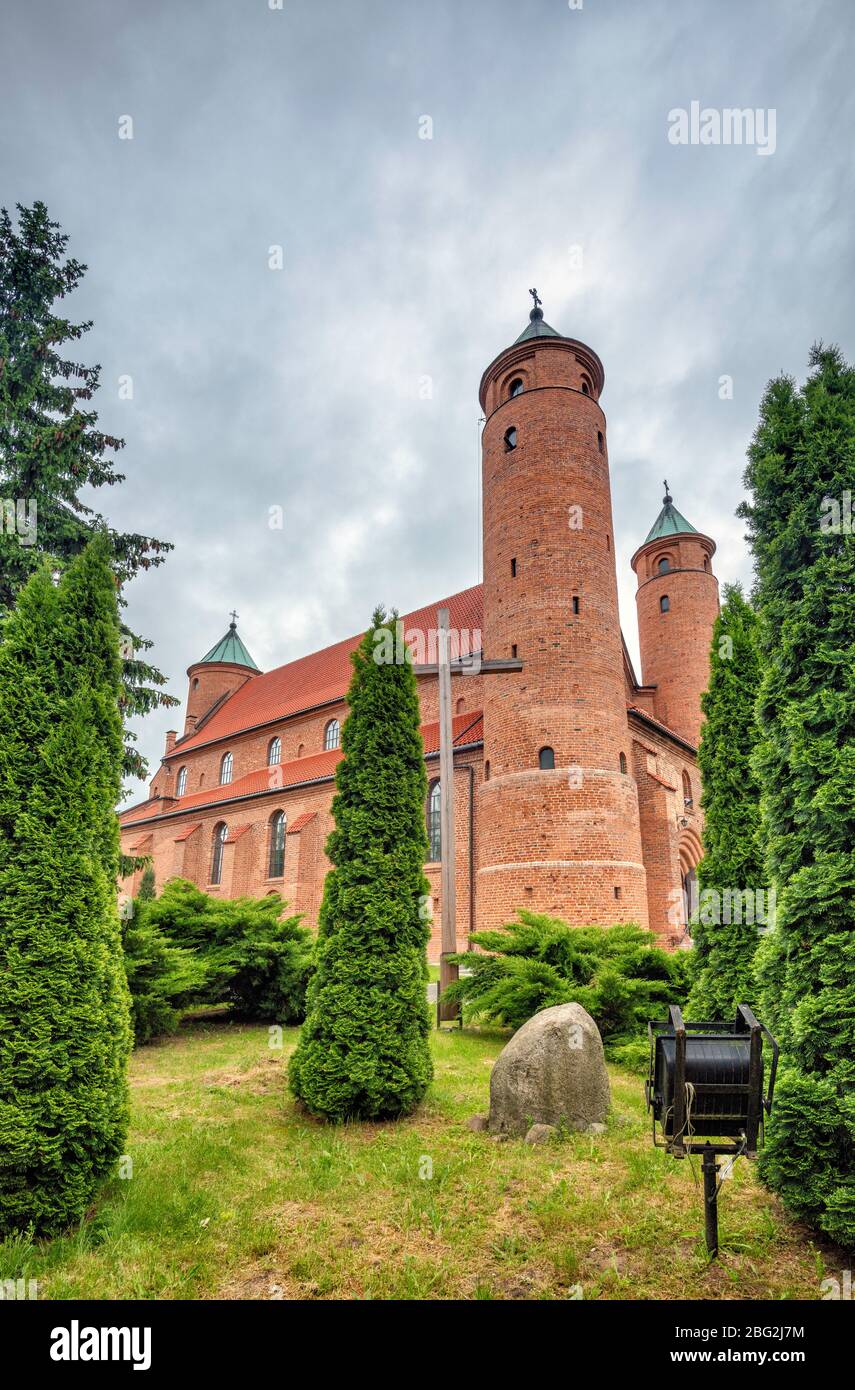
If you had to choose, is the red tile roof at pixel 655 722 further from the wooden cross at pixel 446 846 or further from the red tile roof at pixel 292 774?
the wooden cross at pixel 446 846

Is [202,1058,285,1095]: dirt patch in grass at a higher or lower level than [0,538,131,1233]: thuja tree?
lower

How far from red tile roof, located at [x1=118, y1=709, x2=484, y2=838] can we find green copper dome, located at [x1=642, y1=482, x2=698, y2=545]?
36.9 feet

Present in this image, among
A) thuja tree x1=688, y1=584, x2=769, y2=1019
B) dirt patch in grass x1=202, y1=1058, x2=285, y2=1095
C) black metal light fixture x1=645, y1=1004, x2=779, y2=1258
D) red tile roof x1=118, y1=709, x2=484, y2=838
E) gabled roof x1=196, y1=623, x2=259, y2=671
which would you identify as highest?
gabled roof x1=196, y1=623, x2=259, y2=671

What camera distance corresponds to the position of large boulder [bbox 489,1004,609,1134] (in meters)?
5.27

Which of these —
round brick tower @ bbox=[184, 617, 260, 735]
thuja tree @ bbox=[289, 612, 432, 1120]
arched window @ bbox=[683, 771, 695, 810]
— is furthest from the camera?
round brick tower @ bbox=[184, 617, 260, 735]

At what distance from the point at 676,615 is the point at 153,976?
21.0m

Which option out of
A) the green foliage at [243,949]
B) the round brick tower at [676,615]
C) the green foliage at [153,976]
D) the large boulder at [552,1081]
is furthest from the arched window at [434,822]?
the large boulder at [552,1081]

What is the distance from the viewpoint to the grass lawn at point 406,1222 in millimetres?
3150

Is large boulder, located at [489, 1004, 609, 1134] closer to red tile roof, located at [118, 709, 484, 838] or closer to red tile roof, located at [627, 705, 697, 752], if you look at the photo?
red tile roof, located at [118, 709, 484, 838]

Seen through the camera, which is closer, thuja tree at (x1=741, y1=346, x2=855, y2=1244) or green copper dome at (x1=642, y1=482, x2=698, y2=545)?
→ thuja tree at (x1=741, y1=346, x2=855, y2=1244)

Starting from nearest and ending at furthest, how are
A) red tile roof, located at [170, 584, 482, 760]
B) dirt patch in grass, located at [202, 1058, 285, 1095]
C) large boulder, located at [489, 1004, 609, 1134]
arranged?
large boulder, located at [489, 1004, 609, 1134] → dirt patch in grass, located at [202, 1058, 285, 1095] → red tile roof, located at [170, 584, 482, 760]

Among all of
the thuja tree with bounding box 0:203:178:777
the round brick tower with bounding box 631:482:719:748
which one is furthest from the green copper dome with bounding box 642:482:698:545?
the thuja tree with bounding box 0:203:178:777

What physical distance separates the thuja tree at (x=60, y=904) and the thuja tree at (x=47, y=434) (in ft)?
24.2
